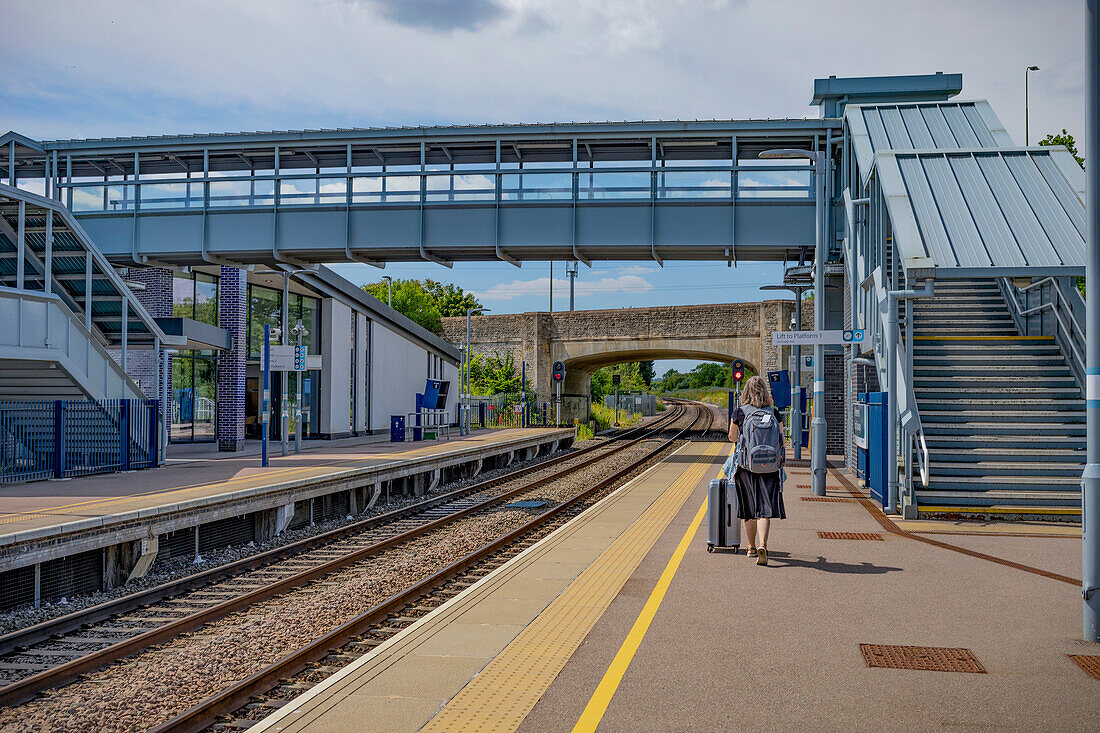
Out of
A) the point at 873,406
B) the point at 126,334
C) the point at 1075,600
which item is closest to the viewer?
the point at 1075,600

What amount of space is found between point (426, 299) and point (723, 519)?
71033 mm

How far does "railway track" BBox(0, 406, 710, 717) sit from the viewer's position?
6879 millimetres

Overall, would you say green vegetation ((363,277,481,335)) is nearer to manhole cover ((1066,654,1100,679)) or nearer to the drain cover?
the drain cover

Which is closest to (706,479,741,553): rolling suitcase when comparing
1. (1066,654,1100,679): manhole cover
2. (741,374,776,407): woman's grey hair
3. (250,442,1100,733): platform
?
(250,442,1100,733): platform

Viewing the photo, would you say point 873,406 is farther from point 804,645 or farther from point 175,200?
point 175,200

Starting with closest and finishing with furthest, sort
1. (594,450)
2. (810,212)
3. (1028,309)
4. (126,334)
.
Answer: (1028,309), (126,334), (810,212), (594,450)

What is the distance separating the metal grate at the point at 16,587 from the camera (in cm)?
893

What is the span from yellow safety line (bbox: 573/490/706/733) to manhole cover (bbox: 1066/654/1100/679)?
257 centimetres

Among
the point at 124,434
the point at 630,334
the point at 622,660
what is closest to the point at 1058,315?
the point at 622,660

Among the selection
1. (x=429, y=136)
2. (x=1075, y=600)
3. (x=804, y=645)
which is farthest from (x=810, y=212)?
(x=804, y=645)

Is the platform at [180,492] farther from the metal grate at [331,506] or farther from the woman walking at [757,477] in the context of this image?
the woman walking at [757,477]

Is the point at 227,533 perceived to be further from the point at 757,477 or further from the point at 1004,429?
the point at 1004,429

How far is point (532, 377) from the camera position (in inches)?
1976

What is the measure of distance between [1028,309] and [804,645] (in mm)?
12994
